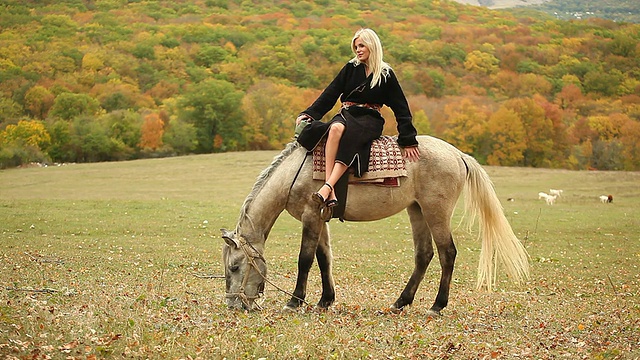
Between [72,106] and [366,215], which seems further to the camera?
[72,106]

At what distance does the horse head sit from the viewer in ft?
27.8

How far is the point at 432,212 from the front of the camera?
918 cm

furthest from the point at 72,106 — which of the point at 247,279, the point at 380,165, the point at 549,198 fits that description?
the point at 380,165

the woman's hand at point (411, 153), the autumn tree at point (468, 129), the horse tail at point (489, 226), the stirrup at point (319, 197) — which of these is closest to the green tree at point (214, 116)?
the autumn tree at point (468, 129)

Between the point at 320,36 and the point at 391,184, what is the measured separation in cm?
14333

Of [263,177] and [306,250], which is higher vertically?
[263,177]

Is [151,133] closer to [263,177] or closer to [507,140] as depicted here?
[507,140]

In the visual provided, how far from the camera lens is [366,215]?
29.8 ft

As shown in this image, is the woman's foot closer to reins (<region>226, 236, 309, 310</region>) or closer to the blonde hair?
reins (<region>226, 236, 309, 310</region>)

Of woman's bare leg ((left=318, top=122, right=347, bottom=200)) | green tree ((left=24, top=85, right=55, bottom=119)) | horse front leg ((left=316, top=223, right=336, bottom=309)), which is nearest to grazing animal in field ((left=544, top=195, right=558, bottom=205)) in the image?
horse front leg ((left=316, top=223, right=336, bottom=309))

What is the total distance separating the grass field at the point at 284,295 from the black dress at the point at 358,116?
78.4 inches

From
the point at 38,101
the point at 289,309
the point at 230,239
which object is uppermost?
the point at 230,239

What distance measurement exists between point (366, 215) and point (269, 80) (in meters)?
107

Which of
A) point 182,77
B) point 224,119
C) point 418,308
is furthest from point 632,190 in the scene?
point 182,77
